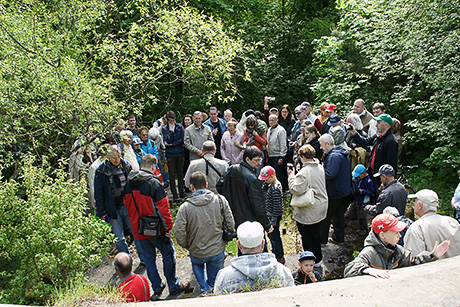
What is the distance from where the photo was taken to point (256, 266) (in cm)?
346

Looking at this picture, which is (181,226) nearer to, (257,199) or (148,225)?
(148,225)

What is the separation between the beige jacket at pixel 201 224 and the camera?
4.82 metres

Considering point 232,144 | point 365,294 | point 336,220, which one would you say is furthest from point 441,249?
point 232,144

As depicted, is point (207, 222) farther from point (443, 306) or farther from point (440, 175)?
point (440, 175)

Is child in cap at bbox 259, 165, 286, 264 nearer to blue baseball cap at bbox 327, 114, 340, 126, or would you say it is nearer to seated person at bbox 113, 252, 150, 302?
seated person at bbox 113, 252, 150, 302

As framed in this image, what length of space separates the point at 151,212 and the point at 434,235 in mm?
3451

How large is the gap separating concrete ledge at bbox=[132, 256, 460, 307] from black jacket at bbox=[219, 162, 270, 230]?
208cm

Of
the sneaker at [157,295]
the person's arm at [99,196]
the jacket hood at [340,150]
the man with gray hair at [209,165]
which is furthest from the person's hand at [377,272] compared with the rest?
the person's arm at [99,196]

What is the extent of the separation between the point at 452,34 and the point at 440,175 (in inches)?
141

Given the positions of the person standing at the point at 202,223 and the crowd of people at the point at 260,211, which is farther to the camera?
the person standing at the point at 202,223

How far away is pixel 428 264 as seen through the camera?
3.61 metres

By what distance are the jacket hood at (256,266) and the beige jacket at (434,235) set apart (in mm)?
1736

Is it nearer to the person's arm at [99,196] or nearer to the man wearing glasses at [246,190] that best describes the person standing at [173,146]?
the person's arm at [99,196]

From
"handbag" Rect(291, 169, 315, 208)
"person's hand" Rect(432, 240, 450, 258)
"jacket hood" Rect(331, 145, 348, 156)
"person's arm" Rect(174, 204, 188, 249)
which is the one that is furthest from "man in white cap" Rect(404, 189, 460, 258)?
"person's arm" Rect(174, 204, 188, 249)
